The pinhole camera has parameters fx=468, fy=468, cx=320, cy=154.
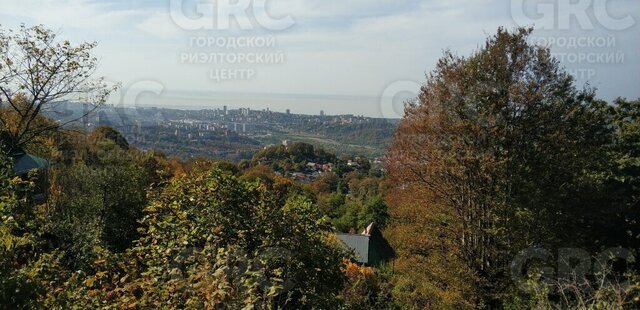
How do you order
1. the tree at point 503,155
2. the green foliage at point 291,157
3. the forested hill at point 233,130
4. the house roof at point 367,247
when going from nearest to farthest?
the tree at point 503,155 < the house roof at point 367,247 < the forested hill at point 233,130 < the green foliage at point 291,157

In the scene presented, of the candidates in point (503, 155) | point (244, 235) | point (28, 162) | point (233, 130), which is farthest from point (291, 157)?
point (244, 235)

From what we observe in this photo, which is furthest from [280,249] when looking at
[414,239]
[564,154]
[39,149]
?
[39,149]

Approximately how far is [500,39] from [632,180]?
6111 millimetres

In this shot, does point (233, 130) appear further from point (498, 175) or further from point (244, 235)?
point (244, 235)

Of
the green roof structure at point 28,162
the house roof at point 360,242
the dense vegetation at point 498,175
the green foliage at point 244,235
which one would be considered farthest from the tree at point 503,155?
the green roof structure at point 28,162

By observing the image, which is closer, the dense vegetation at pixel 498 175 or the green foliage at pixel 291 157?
the dense vegetation at pixel 498 175

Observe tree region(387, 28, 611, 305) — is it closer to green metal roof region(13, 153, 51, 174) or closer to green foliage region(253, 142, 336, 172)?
green metal roof region(13, 153, 51, 174)

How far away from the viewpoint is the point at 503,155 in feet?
38.4

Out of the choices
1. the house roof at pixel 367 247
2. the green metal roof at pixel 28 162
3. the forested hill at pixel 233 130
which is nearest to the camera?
the green metal roof at pixel 28 162

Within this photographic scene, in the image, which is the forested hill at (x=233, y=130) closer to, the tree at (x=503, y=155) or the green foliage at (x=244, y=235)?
the tree at (x=503, y=155)

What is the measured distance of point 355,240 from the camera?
26016 mm

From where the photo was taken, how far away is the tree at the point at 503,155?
11539 millimetres

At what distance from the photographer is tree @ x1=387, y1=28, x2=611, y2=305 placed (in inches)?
454

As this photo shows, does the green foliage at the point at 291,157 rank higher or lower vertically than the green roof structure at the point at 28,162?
lower
